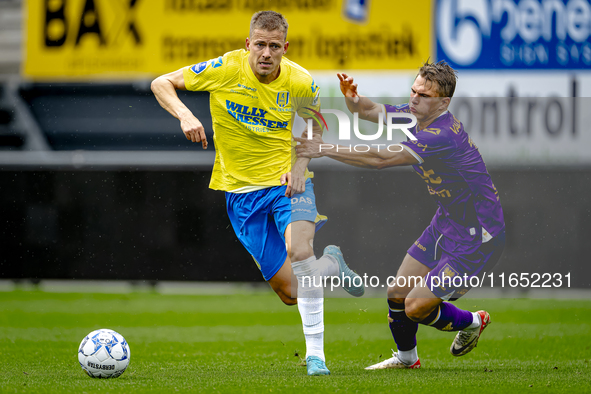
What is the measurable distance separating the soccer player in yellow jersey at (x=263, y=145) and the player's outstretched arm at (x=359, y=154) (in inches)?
3.7

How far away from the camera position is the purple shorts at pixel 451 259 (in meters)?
4.37

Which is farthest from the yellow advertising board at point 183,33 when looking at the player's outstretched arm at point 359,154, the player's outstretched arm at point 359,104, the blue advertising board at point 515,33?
the player's outstretched arm at point 359,154

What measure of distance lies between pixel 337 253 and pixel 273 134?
2.87 ft

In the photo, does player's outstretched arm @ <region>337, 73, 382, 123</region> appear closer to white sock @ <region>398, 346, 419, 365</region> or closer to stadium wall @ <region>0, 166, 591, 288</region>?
white sock @ <region>398, 346, 419, 365</region>

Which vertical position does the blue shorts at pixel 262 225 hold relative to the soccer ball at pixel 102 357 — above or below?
above

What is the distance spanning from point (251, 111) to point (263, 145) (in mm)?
236

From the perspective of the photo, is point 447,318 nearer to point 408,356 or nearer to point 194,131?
point 408,356

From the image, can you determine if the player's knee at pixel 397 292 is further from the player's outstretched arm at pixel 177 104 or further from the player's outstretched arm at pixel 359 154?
the player's outstretched arm at pixel 177 104

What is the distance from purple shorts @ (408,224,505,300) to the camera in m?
4.37

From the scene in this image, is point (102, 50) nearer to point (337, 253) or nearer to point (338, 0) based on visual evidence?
point (338, 0)

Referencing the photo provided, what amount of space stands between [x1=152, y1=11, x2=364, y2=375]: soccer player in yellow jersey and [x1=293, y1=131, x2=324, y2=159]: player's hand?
50 millimetres

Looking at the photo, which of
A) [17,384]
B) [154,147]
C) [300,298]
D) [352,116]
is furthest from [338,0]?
[17,384]

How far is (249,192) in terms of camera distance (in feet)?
15.7

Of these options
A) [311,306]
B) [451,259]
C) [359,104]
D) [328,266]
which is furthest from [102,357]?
[359,104]
